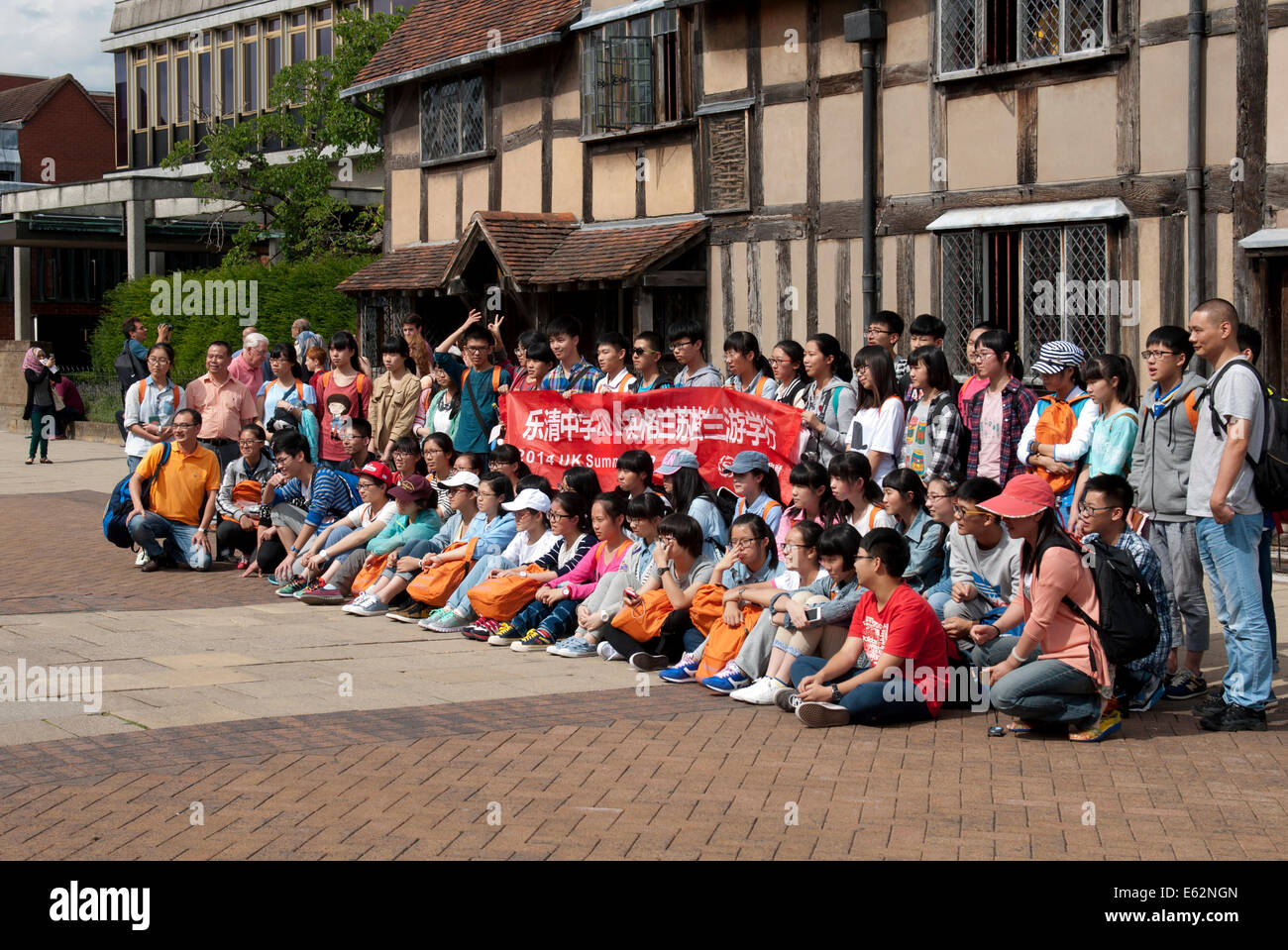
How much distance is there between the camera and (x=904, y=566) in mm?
8297

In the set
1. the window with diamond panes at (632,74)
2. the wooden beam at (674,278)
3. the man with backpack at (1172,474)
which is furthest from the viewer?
the window with diamond panes at (632,74)

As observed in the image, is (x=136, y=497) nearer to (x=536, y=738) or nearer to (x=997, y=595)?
(x=536, y=738)

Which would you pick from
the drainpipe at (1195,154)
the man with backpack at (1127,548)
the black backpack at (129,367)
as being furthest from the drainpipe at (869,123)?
the black backpack at (129,367)

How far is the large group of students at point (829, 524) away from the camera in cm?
799

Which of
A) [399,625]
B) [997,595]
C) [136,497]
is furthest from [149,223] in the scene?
[997,595]

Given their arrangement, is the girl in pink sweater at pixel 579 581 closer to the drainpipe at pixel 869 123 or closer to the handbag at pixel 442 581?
the handbag at pixel 442 581

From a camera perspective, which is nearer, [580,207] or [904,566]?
[904,566]

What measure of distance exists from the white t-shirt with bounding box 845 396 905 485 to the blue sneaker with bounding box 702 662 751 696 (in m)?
A: 1.60

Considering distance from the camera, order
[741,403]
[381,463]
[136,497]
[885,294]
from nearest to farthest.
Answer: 1. [741,403]
2. [381,463]
3. [136,497]
4. [885,294]

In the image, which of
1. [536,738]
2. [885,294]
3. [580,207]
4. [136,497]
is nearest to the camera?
[536,738]

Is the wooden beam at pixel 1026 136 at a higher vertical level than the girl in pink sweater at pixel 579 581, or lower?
higher

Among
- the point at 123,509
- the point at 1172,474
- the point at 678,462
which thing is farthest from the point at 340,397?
the point at 1172,474

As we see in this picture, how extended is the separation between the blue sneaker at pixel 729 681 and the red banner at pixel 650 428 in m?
2.02

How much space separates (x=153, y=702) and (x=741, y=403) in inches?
174
